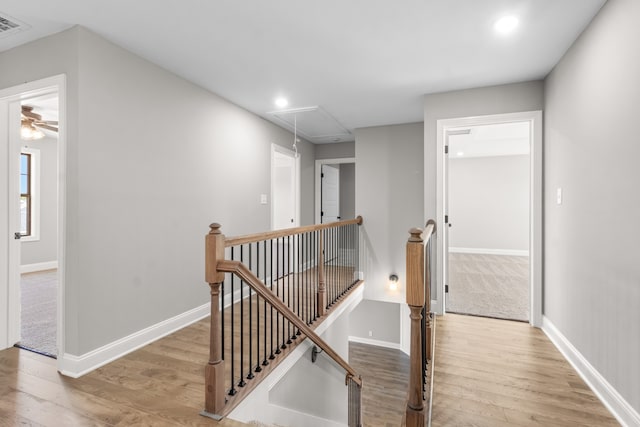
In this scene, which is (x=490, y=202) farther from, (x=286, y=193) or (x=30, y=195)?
(x=30, y=195)

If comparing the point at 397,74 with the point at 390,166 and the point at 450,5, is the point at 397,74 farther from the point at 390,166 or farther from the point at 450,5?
the point at 390,166

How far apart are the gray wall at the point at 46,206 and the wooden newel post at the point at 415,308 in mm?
6878

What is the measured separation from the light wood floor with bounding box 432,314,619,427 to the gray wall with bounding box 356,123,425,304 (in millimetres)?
1969

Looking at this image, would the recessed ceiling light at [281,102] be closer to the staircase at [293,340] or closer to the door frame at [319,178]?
the staircase at [293,340]

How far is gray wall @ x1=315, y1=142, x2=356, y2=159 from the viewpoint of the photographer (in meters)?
6.03

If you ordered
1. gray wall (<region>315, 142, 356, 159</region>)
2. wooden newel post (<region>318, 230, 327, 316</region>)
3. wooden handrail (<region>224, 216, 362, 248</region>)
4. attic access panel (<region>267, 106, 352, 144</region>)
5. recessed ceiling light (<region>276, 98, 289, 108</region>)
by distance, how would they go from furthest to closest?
gray wall (<region>315, 142, 356, 159</region>)
attic access panel (<region>267, 106, 352, 144</region>)
recessed ceiling light (<region>276, 98, 289, 108</region>)
wooden newel post (<region>318, 230, 327, 316</region>)
wooden handrail (<region>224, 216, 362, 248</region>)

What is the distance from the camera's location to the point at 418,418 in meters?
1.53

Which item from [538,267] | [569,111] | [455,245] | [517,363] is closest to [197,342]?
[517,363]

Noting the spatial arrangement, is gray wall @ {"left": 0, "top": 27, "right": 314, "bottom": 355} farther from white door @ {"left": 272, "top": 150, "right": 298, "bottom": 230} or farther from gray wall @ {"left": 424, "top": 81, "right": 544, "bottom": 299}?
gray wall @ {"left": 424, "top": 81, "right": 544, "bottom": 299}

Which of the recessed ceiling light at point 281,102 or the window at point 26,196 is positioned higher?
the recessed ceiling light at point 281,102

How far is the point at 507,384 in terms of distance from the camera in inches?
82.4

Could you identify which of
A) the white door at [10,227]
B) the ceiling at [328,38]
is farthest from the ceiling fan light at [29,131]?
the ceiling at [328,38]

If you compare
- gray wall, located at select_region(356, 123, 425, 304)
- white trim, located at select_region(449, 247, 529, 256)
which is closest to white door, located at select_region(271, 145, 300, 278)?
gray wall, located at select_region(356, 123, 425, 304)

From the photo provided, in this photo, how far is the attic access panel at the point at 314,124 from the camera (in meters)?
4.23
